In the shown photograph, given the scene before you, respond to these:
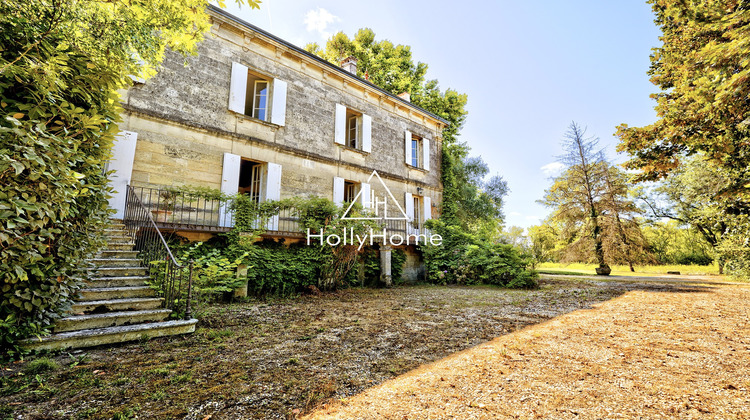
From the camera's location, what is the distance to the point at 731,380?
90.4 inches

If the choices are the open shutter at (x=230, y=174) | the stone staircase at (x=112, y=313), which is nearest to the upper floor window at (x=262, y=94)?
the open shutter at (x=230, y=174)

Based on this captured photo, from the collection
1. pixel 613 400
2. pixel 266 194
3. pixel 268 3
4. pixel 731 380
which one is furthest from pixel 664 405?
pixel 266 194

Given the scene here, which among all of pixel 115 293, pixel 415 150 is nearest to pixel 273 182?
pixel 115 293

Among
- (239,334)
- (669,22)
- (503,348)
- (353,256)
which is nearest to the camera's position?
(503,348)

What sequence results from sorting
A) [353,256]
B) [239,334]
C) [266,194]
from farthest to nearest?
[266,194] → [353,256] → [239,334]

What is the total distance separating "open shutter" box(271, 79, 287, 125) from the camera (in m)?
8.97

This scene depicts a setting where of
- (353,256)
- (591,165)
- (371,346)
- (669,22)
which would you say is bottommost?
(371,346)

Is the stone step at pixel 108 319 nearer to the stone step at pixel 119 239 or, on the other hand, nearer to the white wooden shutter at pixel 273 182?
the stone step at pixel 119 239

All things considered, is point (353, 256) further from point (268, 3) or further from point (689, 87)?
point (689, 87)

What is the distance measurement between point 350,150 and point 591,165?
13352 millimetres

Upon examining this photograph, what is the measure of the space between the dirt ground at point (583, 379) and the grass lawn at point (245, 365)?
34cm

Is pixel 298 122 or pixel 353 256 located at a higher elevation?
pixel 298 122

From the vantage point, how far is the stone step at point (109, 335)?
2.86 meters
